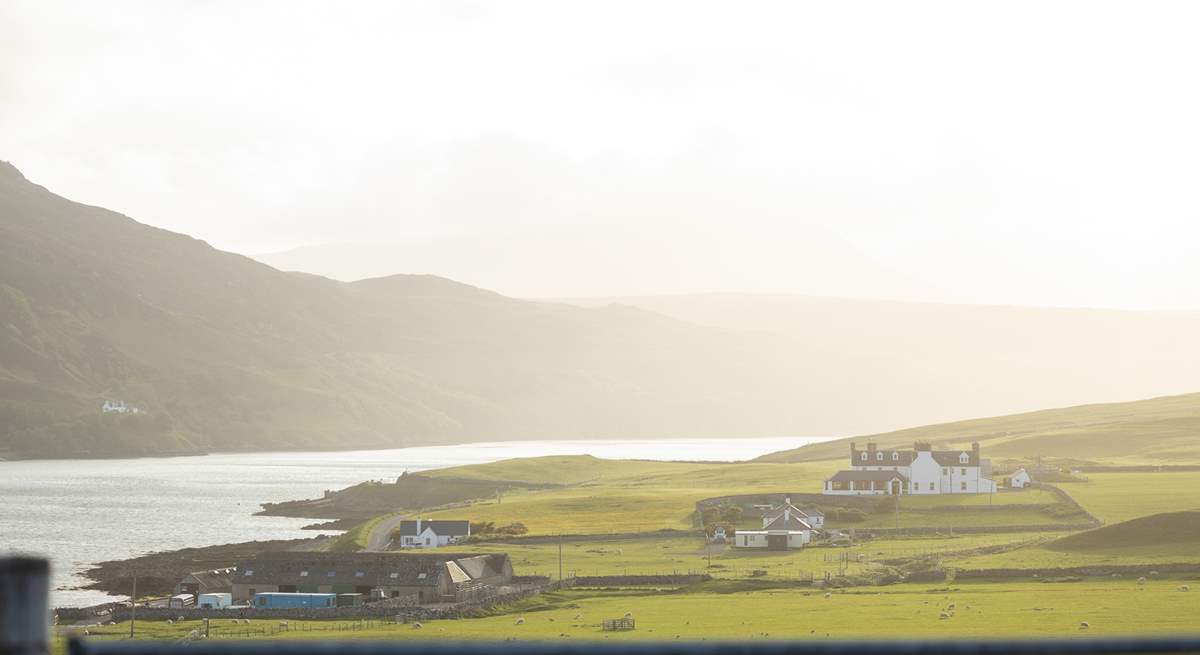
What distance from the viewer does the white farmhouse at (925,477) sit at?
452ft

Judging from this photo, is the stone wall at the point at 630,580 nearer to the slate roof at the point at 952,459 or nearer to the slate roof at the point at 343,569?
the slate roof at the point at 343,569

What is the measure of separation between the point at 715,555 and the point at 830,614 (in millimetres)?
38691

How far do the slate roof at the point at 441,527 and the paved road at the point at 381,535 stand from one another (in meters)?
2.60

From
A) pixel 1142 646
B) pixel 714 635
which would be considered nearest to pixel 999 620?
pixel 714 635

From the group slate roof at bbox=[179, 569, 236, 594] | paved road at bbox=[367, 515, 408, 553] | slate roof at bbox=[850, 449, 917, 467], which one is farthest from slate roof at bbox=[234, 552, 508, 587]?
slate roof at bbox=[850, 449, 917, 467]

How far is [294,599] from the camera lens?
94.9 m

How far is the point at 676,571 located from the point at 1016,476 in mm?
60965

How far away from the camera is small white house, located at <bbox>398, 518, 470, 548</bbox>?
124500 mm

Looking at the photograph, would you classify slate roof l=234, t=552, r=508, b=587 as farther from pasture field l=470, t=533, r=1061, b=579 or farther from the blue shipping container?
pasture field l=470, t=533, r=1061, b=579

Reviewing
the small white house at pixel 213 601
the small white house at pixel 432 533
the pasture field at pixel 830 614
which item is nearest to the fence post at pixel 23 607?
the pasture field at pixel 830 614

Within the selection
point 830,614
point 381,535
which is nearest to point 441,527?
point 381,535

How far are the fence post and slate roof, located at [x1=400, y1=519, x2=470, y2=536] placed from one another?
12103 centimetres

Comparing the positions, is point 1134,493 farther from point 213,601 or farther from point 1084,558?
point 213,601

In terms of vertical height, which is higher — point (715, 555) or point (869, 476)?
point (869, 476)
